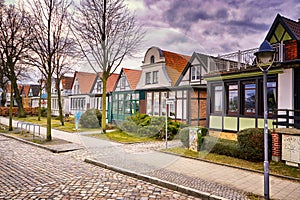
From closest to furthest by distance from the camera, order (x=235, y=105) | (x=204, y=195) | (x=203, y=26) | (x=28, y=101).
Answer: (x=204, y=195), (x=203, y=26), (x=235, y=105), (x=28, y=101)

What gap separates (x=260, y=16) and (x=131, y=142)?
863 centimetres

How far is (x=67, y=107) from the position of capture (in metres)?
39.0

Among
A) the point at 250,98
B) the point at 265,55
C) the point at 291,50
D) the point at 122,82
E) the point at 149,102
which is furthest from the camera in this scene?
the point at 122,82

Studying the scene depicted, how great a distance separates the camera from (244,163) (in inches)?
292

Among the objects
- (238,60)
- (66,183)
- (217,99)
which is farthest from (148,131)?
(66,183)

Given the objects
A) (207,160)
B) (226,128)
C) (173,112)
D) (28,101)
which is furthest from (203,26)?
(28,101)

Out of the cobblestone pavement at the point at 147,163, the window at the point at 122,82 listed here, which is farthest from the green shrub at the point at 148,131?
the window at the point at 122,82

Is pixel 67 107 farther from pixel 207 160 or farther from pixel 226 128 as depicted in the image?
pixel 207 160

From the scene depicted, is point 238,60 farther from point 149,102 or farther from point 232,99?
point 149,102

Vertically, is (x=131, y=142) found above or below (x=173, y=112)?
below

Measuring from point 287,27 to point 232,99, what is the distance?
426cm

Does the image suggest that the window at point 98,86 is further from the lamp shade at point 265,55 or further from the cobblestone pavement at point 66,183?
the lamp shade at point 265,55

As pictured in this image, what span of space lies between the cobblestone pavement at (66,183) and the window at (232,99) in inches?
304

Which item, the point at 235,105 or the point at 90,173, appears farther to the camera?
the point at 235,105
